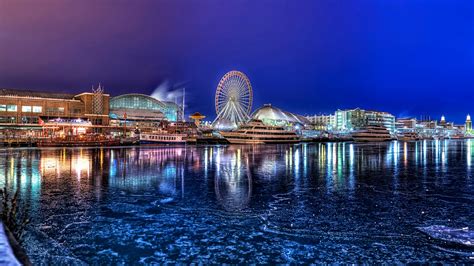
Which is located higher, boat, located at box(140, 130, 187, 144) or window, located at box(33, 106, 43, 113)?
window, located at box(33, 106, 43, 113)

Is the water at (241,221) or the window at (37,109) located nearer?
the water at (241,221)

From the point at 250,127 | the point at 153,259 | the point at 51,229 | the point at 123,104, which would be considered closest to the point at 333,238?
the point at 153,259

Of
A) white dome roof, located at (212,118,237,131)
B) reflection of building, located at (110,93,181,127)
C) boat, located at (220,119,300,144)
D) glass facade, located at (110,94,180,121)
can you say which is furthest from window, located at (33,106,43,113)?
white dome roof, located at (212,118,237,131)

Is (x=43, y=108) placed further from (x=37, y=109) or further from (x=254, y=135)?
(x=254, y=135)

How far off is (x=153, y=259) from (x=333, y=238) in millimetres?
4547

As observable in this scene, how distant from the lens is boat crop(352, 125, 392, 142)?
12306 cm

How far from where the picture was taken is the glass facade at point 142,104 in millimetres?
116887

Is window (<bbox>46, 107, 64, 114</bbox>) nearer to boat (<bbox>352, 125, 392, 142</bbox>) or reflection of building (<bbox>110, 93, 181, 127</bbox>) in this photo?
reflection of building (<bbox>110, 93, 181, 127</bbox>)

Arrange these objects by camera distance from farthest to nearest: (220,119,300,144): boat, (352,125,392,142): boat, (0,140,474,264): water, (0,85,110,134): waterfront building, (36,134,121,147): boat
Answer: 1. (352,125,392,142): boat
2. (220,119,300,144): boat
3. (0,85,110,134): waterfront building
4. (36,134,121,147): boat
5. (0,140,474,264): water

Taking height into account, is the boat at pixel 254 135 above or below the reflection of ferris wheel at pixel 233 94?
below

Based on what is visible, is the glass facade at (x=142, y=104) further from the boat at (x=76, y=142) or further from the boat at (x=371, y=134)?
the boat at (x=371, y=134)

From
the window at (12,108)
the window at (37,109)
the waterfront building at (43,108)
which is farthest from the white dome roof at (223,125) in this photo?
the window at (12,108)

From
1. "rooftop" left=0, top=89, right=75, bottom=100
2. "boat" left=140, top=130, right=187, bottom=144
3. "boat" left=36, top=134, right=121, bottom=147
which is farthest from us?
"rooftop" left=0, top=89, right=75, bottom=100

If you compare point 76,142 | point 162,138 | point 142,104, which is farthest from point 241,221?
point 142,104
